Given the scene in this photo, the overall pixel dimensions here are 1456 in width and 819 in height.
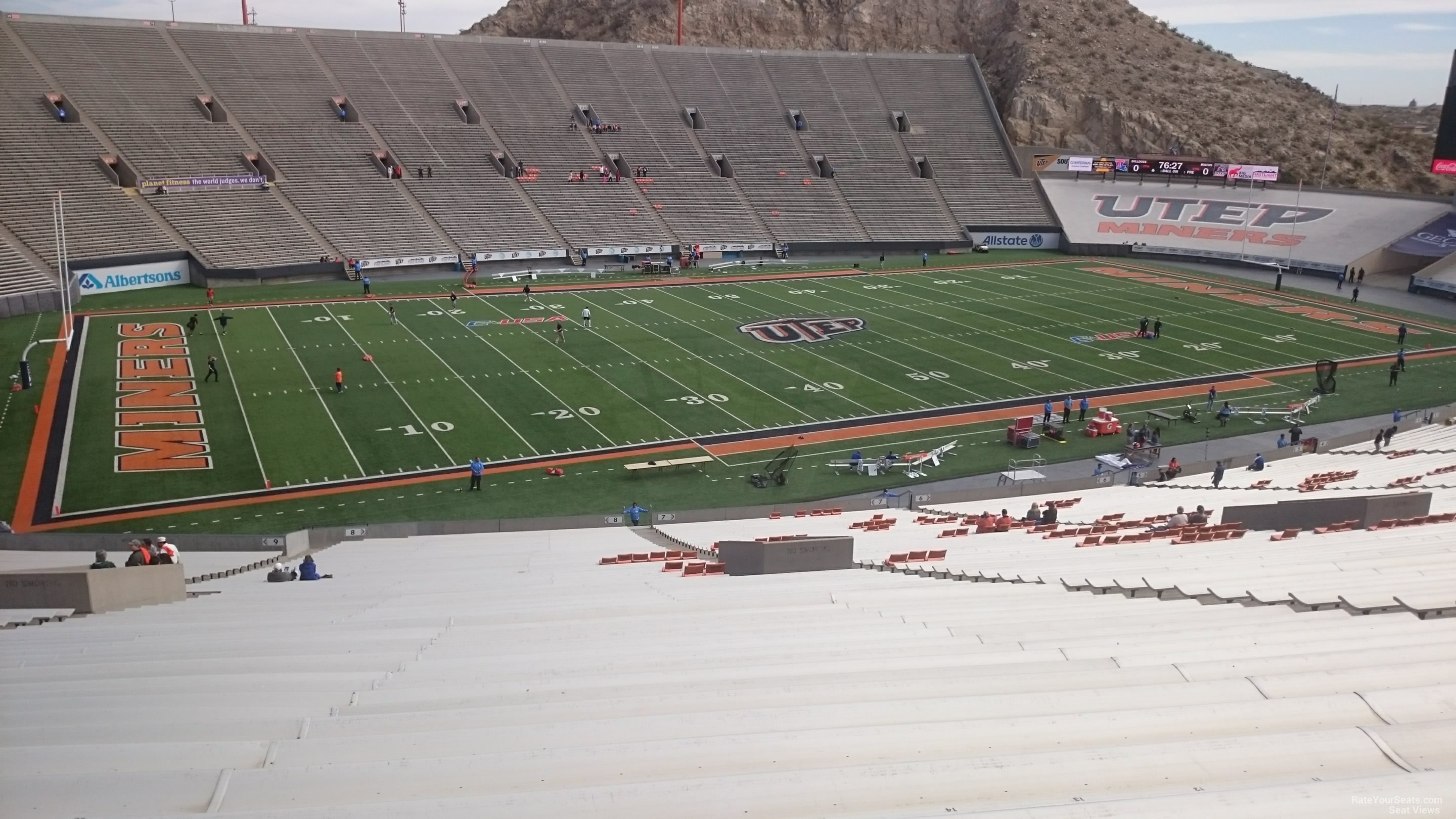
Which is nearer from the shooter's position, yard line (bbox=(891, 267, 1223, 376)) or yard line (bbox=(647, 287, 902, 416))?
yard line (bbox=(647, 287, 902, 416))

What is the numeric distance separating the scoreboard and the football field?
1581 centimetres

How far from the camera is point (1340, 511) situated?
47.5 ft

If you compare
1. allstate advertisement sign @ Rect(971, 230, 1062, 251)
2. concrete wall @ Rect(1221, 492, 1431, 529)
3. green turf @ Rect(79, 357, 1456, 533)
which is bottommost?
green turf @ Rect(79, 357, 1456, 533)

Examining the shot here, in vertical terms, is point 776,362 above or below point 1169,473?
above

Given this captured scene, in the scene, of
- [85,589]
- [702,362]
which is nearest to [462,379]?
[702,362]

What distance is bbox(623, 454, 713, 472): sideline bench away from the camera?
24.4m

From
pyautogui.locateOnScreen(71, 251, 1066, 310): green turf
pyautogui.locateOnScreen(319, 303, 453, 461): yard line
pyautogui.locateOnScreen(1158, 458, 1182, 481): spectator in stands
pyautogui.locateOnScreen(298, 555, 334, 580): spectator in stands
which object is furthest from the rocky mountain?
pyautogui.locateOnScreen(298, 555, 334, 580): spectator in stands

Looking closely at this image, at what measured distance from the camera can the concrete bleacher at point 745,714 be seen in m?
4.27

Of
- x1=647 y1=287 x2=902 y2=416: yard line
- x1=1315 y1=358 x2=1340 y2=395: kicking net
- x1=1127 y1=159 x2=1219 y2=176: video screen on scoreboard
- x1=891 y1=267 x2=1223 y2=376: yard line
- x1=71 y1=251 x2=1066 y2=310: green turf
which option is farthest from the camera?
x1=1127 y1=159 x2=1219 y2=176: video screen on scoreboard

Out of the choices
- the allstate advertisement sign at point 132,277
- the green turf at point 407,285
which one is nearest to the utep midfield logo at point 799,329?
the green turf at point 407,285

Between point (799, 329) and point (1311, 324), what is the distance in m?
19.6

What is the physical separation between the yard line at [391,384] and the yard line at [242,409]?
11.9 feet

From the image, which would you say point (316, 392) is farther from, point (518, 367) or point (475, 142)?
point (475, 142)

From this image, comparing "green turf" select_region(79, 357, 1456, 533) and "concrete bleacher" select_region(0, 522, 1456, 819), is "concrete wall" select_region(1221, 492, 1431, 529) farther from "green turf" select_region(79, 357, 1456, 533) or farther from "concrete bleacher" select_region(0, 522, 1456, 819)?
"green turf" select_region(79, 357, 1456, 533)
